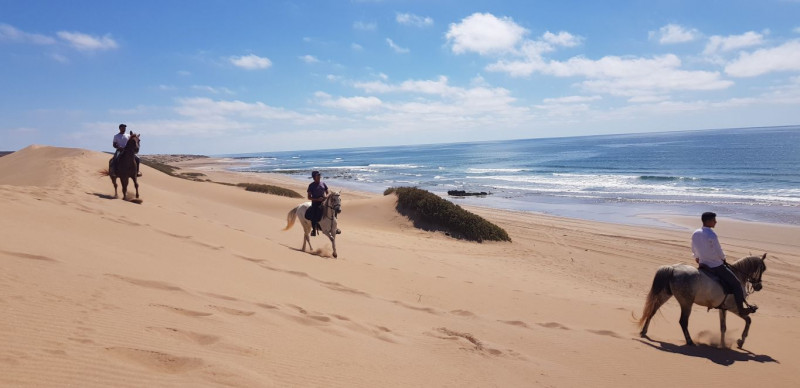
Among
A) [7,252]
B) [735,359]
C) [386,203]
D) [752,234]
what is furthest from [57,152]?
[752,234]

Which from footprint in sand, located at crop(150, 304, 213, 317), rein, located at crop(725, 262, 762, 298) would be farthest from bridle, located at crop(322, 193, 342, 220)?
rein, located at crop(725, 262, 762, 298)

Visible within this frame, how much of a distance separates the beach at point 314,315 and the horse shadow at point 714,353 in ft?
0.18

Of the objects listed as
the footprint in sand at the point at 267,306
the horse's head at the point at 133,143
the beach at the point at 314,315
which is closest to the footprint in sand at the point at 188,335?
the beach at the point at 314,315

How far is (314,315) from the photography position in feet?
22.3

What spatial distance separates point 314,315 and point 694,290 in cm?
637

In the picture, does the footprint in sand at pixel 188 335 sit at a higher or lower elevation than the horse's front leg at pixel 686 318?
higher

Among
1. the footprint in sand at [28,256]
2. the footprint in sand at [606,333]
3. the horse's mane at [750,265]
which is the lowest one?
the footprint in sand at [606,333]

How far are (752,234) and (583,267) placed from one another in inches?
458

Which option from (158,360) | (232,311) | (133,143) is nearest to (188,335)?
(158,360)

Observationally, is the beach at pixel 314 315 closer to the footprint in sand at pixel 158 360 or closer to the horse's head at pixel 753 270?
the footprint in sand at pixel 158 360

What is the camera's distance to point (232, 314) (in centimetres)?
600

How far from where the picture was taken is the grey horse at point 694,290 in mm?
8211

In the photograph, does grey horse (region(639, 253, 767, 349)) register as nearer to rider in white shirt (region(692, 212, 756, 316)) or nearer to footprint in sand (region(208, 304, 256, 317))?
rider in white shirt (region(692, 212, 756, 316))

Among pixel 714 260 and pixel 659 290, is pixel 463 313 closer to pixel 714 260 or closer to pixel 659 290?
pixel 659 290
